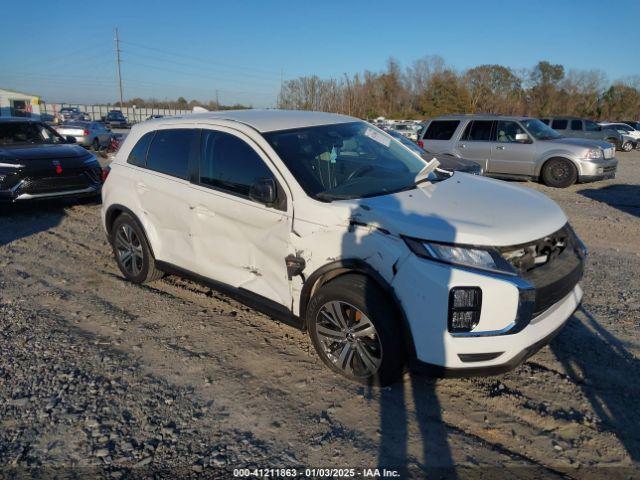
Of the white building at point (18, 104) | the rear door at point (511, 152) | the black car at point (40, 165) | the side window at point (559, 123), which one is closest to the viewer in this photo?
the black car at point (40, 165)

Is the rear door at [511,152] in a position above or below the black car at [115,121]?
below

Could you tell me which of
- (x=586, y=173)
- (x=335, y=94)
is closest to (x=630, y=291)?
(x=586, y=173)

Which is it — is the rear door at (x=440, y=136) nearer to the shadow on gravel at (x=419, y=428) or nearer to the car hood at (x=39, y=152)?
the car hood at (x=39, y=152)

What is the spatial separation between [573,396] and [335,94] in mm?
39261

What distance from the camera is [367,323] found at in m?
3.24

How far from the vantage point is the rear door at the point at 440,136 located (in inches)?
522

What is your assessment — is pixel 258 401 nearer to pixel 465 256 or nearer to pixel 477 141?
pixel 465 256

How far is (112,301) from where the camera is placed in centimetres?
502

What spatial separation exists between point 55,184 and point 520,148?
1063 centimetres

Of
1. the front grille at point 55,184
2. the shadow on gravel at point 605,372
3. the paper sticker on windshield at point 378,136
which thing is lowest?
the shadow on gravel at point 605,372

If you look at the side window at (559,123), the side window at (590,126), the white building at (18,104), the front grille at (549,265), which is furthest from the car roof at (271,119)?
the white building at (18,104)

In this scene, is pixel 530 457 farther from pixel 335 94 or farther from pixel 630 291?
pixel 335 94

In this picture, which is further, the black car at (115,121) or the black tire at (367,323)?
the black car at (115,121)

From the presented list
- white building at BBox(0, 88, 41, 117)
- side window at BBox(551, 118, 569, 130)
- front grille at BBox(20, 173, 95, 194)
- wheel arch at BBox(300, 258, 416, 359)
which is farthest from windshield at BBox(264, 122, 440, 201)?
white building at BBox(0, 88, 41, 117)
